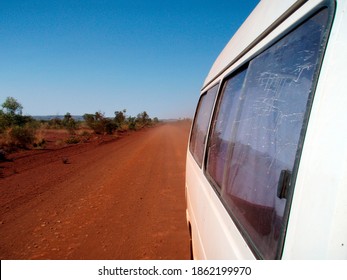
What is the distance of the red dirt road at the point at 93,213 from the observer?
3.61m

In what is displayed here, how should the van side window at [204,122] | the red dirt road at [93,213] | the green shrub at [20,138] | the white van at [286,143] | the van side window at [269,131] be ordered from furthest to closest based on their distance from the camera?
1. the green shrub at [20,138]
2. the red dirt road at [93,213]
3. the van side window at [204,122]
4. the van side window at [269,131]
5. the white van at [286,143]

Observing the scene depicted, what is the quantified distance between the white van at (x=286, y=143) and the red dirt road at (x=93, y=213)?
240 centimetres

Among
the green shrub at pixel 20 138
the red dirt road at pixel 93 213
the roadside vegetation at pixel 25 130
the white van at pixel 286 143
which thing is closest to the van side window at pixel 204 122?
the white van at pixel 286 143

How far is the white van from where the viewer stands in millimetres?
695

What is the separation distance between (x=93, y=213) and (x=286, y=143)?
15.2 feet

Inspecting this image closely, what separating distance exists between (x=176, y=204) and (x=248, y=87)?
4.42 metres

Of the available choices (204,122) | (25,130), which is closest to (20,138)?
(25,130)

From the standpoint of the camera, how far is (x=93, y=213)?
16.2 ft

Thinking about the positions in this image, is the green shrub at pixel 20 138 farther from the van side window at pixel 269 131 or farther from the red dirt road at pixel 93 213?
the van side window at pixel 269 131

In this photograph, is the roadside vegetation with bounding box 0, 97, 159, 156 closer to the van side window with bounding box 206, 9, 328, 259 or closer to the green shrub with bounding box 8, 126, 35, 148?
the green shrub with bounding box 8, 126, 35, 148

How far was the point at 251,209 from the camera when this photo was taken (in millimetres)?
1192

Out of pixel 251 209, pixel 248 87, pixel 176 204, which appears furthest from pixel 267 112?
pixel 176 204

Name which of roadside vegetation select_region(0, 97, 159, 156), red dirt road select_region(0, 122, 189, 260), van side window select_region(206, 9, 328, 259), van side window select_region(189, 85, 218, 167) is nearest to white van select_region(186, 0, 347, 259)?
van side window select_region(206, 9, 328, 259)

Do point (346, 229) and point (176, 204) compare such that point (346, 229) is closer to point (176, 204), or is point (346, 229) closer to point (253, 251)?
point (253, 251)
